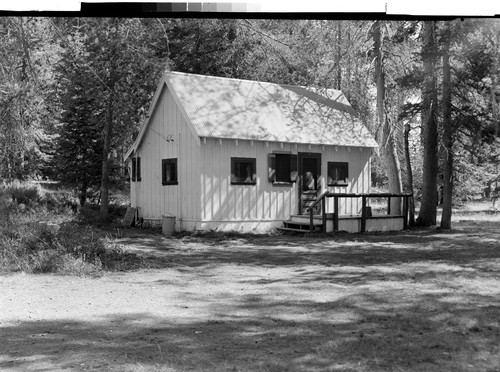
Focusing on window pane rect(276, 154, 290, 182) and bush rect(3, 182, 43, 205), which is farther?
bush rect(3, 182, 43, 205)

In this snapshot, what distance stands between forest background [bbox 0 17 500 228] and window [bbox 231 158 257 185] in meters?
4.16

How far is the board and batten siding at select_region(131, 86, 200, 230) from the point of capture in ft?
61.0

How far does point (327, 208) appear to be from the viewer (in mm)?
20391

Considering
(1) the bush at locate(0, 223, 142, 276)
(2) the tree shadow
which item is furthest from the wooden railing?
(2) the tree shadow

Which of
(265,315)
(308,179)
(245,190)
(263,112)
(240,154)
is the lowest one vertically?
(265,315)

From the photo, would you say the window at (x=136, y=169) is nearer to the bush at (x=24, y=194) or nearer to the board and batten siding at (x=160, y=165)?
the board and batten siding at (x=160, y=165)

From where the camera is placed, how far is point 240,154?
1884 cm

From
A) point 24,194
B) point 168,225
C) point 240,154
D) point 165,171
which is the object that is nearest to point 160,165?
point 165,171

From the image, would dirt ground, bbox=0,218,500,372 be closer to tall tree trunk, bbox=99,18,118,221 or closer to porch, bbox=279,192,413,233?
porch, bbox=279,192,413,233

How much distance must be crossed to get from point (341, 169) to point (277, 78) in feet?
25.8

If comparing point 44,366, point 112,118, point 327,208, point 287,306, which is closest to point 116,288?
point 287,306

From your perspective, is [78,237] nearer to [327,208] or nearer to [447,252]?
[447,252]

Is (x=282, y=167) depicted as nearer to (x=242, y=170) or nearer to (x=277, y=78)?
(x=242, y=170)

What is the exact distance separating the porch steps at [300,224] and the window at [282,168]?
129 centimetres
